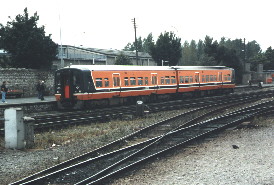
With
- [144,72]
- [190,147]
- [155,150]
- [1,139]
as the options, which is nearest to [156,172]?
[155,150]

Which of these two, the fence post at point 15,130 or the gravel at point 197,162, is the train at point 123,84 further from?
the fence post at point 15,130

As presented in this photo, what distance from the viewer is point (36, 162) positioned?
31.9 feet

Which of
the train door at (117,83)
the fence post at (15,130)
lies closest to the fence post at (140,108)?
the train door at (117,83)

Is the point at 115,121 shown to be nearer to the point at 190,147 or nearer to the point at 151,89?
the point at 190,147

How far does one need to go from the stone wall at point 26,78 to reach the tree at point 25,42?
9.30ft

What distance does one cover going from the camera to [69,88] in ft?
74.0

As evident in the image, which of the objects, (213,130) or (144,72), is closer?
(213,130)

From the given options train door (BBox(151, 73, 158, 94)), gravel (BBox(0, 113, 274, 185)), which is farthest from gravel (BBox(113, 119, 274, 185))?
train door (BBox(151, 73, 158, 94))

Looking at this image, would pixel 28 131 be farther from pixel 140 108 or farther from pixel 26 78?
pixel 26 78

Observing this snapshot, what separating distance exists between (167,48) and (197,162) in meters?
56.5

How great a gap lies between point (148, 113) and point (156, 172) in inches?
487

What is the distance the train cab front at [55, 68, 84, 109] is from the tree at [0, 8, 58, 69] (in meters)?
16.1

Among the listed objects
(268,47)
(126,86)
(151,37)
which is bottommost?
(126,86)

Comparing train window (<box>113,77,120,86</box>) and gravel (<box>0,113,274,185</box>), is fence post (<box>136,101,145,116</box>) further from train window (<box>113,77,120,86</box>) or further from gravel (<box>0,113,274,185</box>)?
gravel (<box>0,113,274,185</box>)
